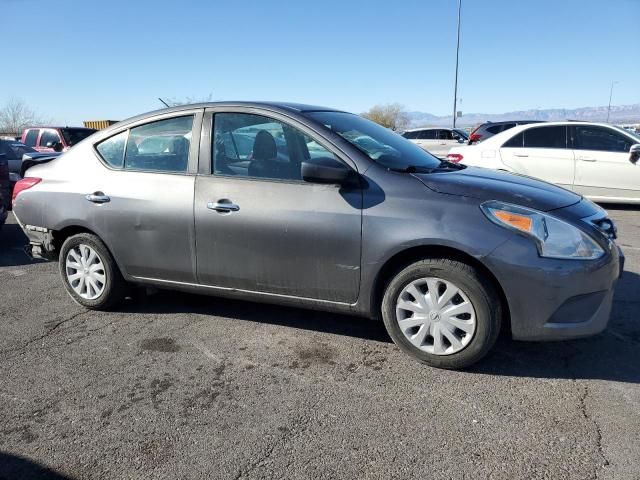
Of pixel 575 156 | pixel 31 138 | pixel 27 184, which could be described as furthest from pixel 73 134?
pixel 575 156

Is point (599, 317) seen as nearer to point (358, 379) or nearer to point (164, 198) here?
point (358, 379)

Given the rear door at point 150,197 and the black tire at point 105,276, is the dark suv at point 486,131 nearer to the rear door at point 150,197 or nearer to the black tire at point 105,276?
the rear door at point 150,197

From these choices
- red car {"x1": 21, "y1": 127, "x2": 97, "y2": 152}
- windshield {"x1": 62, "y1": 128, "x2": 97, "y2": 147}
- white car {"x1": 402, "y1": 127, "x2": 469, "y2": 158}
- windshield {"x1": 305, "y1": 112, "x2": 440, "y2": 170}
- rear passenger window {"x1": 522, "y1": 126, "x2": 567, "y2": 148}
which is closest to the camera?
windshield {"x1": 305, "y1": 112, "x2": 440, "y2": 170}

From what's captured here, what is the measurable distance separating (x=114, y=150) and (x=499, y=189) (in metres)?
3.04

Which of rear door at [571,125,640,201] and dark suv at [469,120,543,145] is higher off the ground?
dark suv at [469,120,543,145]

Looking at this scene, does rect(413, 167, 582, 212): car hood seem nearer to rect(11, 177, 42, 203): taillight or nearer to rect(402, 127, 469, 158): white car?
rect(11, 177, 42, 203): taillight

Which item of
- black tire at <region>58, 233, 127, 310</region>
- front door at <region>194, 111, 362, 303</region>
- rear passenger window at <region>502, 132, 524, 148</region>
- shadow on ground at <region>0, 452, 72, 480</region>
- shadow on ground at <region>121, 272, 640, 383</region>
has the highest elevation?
rear passenger window at <region>502, 132, 524, 148</region>

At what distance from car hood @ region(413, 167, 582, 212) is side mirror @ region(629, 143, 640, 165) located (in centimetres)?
561

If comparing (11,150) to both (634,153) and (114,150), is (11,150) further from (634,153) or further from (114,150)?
(634,153)

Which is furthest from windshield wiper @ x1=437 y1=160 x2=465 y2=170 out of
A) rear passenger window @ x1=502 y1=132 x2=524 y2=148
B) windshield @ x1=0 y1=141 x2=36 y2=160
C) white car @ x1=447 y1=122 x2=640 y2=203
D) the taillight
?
windshield @ x1=0 y1=141 x2=36 y2=160

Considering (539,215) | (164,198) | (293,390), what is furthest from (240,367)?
(539,215)

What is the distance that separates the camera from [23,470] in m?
2.48

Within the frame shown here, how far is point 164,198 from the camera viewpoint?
12.9 ft

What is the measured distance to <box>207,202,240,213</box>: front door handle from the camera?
12.1ft
